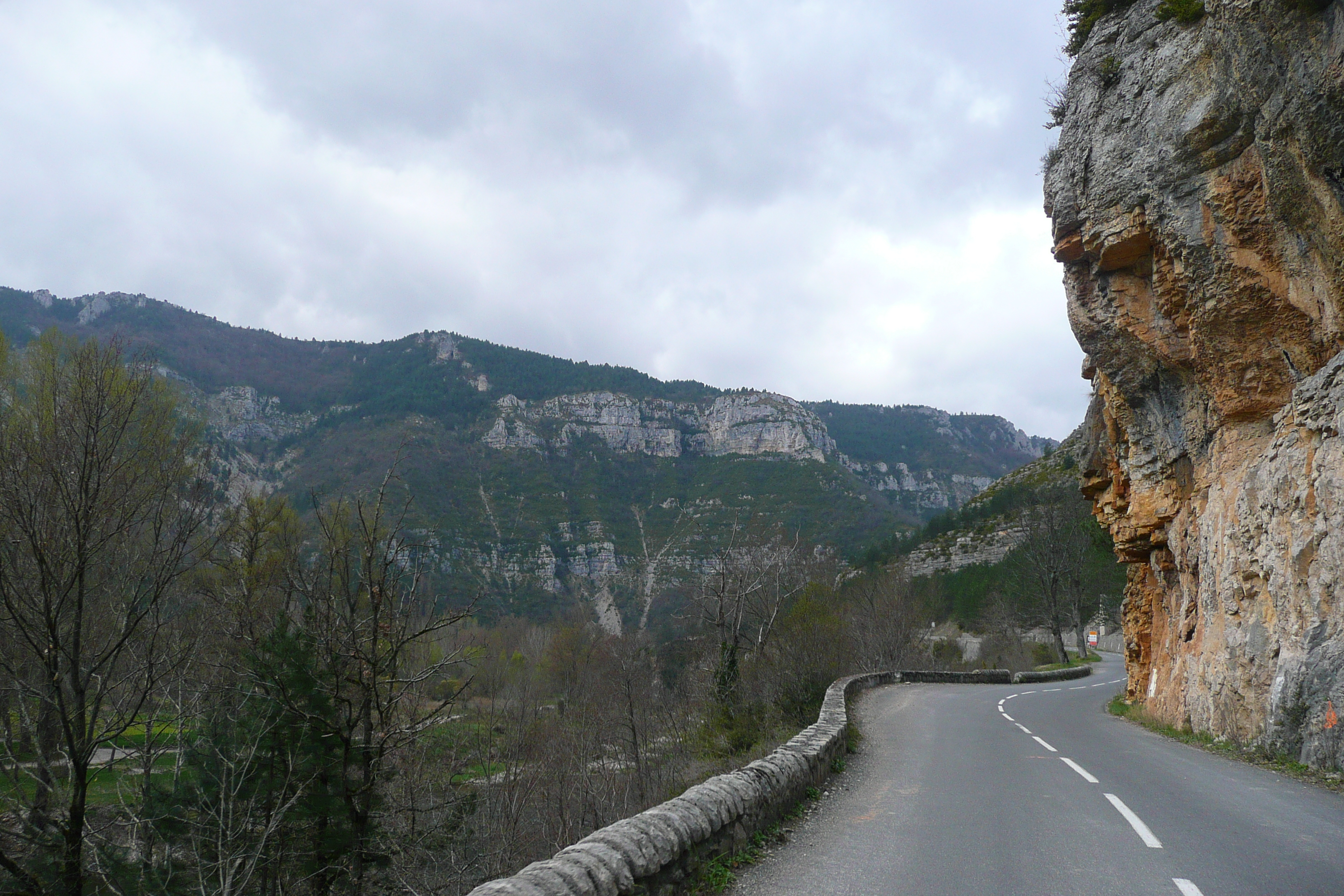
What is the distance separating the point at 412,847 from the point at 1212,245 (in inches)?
668

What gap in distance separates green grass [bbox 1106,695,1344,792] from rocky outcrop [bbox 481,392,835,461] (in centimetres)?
11120

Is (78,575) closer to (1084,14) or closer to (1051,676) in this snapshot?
(1084,14)

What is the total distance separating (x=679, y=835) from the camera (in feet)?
17.4

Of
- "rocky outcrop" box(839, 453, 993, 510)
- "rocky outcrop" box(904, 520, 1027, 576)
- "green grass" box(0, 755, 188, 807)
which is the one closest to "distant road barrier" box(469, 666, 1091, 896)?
"green grass" box(0, 755, 188, 807)

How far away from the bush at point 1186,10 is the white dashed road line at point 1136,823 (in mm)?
14983

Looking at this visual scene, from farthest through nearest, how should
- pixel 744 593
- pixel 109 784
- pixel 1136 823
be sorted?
pixel 744 593 → pixel 109 784 → pixel 1136 823

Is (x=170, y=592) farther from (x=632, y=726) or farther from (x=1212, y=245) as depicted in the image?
(x=1212, y=245)

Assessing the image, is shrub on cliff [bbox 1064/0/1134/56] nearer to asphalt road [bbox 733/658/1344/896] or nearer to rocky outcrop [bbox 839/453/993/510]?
asphalt road [bbox 733/658/1344/896]

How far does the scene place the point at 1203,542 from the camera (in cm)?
1568

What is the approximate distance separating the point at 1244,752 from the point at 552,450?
121504 mm

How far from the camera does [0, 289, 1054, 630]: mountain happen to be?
8781 cm

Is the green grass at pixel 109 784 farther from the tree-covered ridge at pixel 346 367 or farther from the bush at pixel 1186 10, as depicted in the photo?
the tree-covered ridge at pixel 346 367

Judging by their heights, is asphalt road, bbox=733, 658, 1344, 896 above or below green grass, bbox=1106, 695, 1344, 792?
above

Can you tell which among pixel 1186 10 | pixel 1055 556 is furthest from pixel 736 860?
pixel 1055 556
